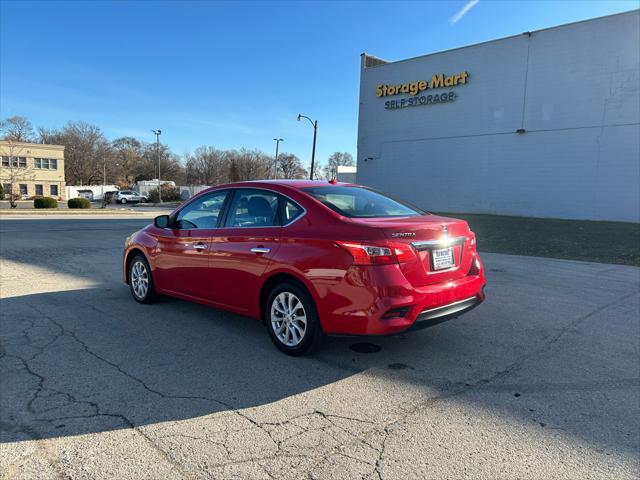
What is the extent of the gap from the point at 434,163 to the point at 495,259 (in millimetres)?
19065

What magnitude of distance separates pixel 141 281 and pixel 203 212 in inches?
62.4

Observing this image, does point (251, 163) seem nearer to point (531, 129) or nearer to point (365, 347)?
point (531, 129)

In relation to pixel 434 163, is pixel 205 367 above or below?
below

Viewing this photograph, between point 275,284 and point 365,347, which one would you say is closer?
point 275,284

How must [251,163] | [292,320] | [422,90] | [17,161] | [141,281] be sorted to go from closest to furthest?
[292,320]
[141,281]
[422,90]
[17,161]
[251,163]

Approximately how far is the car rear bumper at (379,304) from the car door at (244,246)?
894mm

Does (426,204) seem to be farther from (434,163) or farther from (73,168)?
(73,168)

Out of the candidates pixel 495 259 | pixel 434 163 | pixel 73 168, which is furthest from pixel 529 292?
pixel 73 168

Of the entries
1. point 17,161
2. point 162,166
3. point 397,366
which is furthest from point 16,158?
point 397,366

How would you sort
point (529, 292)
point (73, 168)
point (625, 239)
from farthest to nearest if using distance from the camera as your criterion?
point (73, 168) → point (625, 239) → point (529, 292)

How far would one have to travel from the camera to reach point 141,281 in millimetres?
6215

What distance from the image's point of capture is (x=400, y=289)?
371 centimetres

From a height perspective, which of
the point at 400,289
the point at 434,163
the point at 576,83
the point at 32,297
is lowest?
the point at 32,297

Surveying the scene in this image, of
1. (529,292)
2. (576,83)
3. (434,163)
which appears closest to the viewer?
(529,292)
